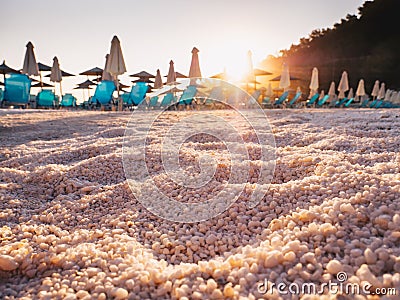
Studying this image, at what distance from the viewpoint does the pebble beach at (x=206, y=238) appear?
0.66 meters

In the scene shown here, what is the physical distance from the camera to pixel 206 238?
923 mm

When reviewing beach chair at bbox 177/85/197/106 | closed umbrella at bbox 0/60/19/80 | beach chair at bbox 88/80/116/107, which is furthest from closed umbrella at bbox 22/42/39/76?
beach chair at bbox 177/85/197/106

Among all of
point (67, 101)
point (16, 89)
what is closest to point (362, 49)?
point (67, 101)

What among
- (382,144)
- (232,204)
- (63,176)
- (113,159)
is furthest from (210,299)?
(382,144)

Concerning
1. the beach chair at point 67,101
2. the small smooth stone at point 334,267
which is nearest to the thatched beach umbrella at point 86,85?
the beach chair at point 67,101

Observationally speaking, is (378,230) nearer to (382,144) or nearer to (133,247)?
(133,247)

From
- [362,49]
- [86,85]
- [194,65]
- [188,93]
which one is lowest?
[188,93]

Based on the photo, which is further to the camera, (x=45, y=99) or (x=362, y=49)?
(x=362, y=49)

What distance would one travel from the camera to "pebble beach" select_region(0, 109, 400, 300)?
66 centimetres

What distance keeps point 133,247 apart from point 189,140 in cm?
154

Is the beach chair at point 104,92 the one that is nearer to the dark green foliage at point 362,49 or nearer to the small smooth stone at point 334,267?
the small smooth stone at point 334,267

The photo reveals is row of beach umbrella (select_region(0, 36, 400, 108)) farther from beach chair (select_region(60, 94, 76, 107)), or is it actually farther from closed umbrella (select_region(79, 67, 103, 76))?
beach chair (select_region(60, 94, 76, 107))

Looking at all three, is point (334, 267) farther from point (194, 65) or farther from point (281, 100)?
point (281, 100)

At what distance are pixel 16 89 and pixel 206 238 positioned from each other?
7437mm
